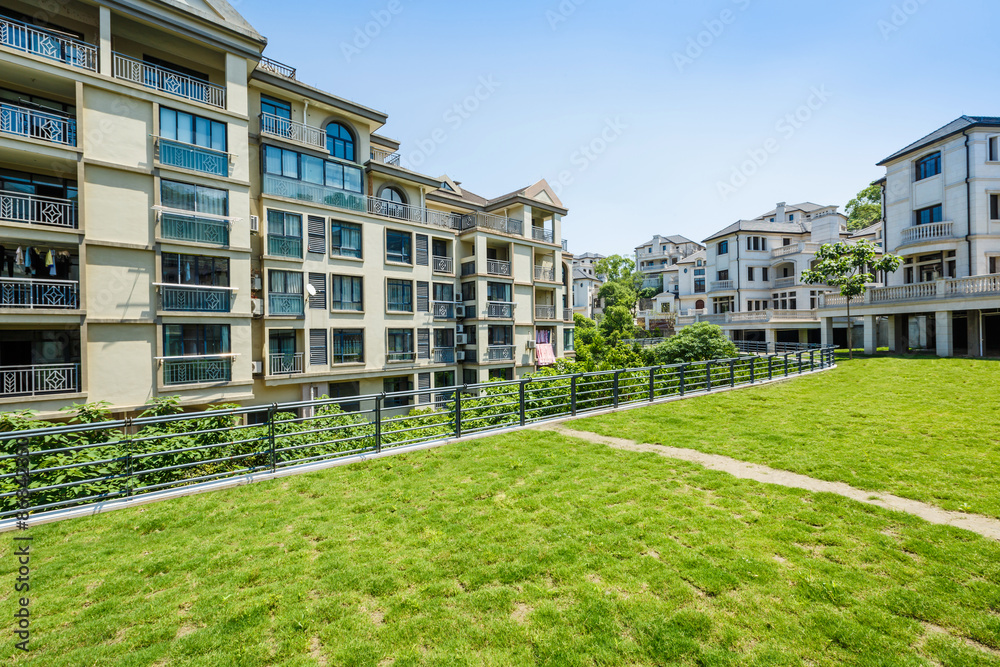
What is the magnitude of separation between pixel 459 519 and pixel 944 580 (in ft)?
17.1

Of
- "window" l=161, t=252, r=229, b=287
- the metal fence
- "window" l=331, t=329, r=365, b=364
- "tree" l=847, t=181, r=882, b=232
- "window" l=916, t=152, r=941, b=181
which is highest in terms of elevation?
"tree" l=847, t=181, r=882, b=232

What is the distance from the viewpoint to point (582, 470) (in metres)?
8.14

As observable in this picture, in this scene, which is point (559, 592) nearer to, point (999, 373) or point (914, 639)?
point (914, 639)

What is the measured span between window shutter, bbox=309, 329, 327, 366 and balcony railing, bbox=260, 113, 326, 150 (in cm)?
923

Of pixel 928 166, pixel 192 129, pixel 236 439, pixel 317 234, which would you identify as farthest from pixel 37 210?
pixel 928 166

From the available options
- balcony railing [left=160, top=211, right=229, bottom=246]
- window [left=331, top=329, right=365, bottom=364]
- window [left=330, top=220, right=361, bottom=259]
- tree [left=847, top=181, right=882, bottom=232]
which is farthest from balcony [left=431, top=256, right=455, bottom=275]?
tree [left=847, top=181, right=882, bottom=232]

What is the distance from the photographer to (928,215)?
30.8 metres

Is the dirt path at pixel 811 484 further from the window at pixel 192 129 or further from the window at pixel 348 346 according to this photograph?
the window at pixel 192 129

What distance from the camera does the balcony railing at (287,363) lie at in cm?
2058

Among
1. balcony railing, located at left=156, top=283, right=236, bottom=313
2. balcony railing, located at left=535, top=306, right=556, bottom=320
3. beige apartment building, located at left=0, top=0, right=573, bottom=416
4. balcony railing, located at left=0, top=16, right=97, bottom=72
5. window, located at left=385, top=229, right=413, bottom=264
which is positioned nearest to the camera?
balcony railing, located at left=0, top=16, right=97, bottom=72

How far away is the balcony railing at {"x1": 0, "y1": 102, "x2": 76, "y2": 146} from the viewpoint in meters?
14.5

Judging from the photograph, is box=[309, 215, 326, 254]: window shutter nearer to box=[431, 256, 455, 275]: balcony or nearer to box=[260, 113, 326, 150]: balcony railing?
box=[260, 113, 326, 150]: balcony railing

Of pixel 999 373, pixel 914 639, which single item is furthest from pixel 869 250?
pixel 914 639

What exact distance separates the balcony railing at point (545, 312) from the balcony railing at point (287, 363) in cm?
1705
